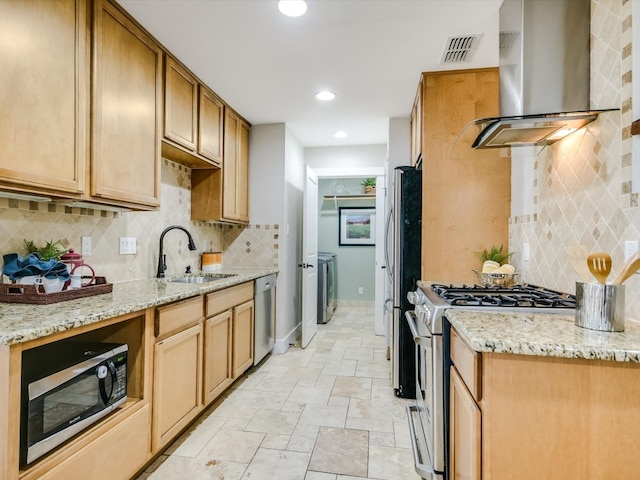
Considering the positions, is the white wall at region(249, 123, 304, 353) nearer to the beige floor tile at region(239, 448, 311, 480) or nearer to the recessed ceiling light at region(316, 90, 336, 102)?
the recessed ceiling light at region(316, 90, 336, 102)

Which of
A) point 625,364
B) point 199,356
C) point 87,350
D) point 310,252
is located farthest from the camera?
point 310,252

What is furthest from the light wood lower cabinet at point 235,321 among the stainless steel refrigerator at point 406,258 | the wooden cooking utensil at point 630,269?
the wooden cooking utensil at point 630,269

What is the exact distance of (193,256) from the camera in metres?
3.32

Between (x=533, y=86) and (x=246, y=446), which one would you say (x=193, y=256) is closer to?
(x=246, y=446)

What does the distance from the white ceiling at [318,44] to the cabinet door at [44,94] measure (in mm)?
476

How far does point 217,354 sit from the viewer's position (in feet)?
8.17

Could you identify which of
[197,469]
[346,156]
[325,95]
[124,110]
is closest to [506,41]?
[325,95]

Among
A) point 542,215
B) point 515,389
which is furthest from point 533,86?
point 515,389

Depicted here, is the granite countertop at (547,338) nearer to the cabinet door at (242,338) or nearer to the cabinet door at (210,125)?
the cabinet door at (242,338)

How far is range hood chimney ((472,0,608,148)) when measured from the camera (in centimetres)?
160

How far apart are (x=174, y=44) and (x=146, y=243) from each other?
136cm

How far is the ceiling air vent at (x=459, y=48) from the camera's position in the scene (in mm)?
2162

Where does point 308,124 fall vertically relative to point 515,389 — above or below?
above

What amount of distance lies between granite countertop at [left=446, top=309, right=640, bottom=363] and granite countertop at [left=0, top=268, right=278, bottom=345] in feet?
4.38
